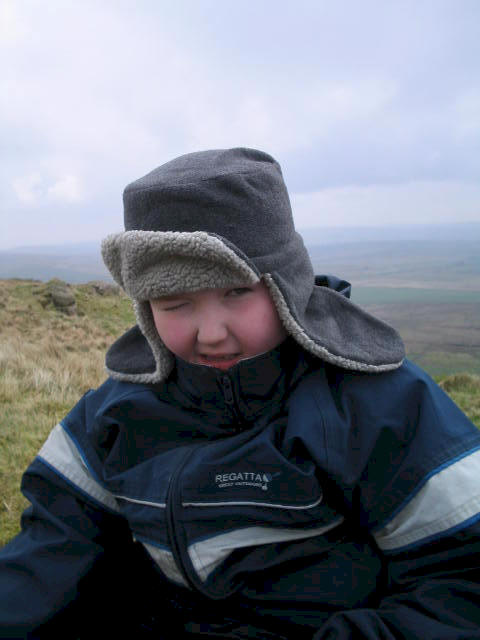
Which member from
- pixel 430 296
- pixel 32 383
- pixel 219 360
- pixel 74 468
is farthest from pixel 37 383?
pixel 430 296

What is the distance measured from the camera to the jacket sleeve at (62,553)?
1.56m

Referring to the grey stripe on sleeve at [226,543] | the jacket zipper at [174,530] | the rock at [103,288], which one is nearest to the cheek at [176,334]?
the jacket zipper at [174,530]

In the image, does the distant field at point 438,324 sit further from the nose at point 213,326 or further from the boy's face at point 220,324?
the nose at point 213,326

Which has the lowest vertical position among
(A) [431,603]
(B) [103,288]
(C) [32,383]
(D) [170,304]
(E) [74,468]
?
(C) [32,383]

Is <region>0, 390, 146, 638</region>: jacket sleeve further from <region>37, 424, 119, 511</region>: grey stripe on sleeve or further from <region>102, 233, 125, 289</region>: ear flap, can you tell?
<region>102, 233, 125, 289</region>: ear flap

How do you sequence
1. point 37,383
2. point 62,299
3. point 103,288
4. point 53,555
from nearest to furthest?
→ point 53,555
point 37,383
point 62,299
point 103,288

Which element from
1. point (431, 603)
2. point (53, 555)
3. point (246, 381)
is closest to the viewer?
point (431, 603)

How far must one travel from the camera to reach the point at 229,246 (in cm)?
130

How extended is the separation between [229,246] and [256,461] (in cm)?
68

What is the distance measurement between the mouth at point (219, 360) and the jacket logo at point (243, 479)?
343mm

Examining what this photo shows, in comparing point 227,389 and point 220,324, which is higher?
point 220,324

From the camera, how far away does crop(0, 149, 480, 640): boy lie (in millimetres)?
1312

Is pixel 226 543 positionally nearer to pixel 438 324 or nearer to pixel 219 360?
pixel 219 360

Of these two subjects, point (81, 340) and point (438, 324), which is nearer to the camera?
point (81, 340)
